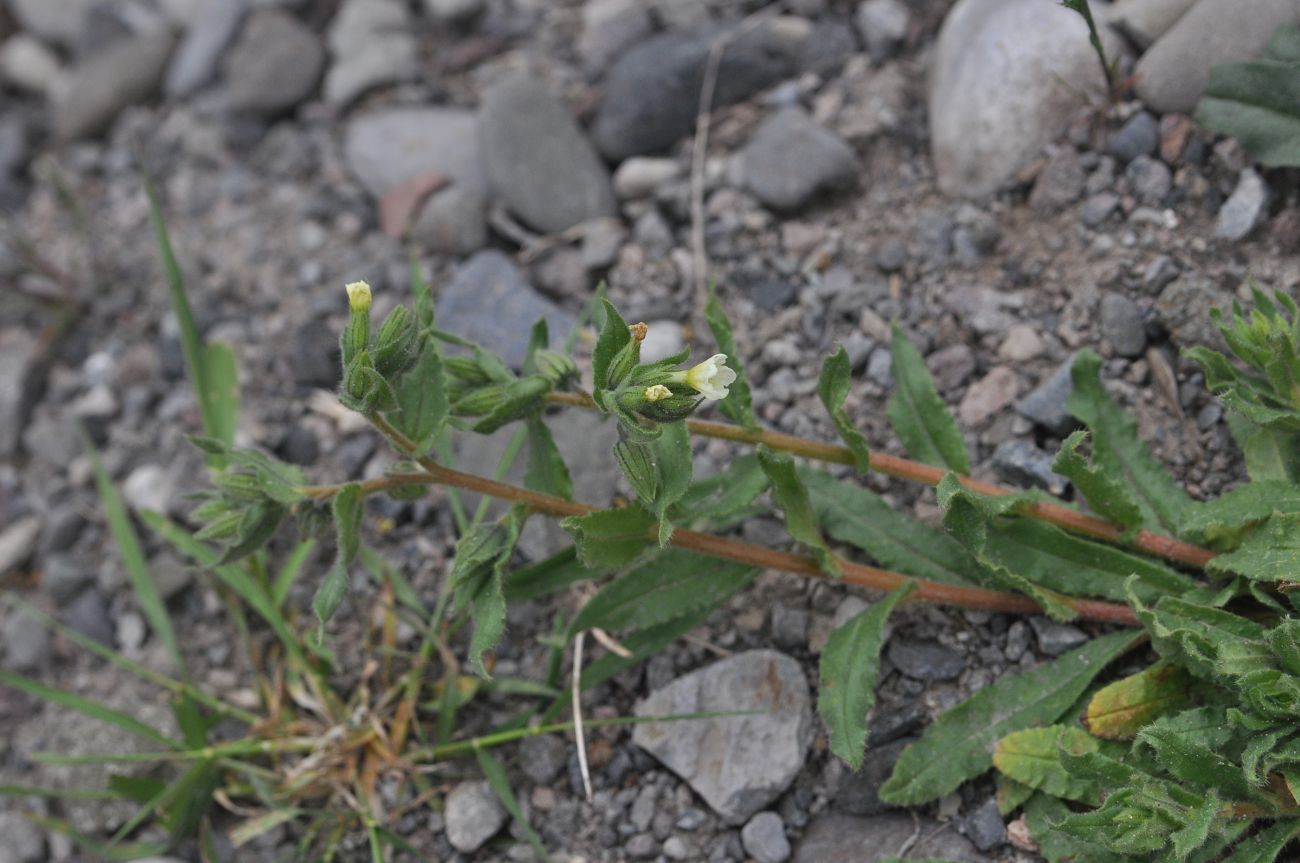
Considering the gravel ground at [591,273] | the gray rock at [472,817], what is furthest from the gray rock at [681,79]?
the gray rock at [472,817]

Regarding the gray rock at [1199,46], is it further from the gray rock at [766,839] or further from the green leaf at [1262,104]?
the gray rock at [766,839]

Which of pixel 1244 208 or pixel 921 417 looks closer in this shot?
pixel 921 417

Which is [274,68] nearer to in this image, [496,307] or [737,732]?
[496,307]

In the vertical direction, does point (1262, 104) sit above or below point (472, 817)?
above

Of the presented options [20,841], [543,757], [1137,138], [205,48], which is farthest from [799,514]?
[205,48]

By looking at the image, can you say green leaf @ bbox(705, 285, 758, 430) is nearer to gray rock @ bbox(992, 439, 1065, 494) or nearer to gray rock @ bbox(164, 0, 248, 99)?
gray rock @ bbox(992, 439, 1065, 494)

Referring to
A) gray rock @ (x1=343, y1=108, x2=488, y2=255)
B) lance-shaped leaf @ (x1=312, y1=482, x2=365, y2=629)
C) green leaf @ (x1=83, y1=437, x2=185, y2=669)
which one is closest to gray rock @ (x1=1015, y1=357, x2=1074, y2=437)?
lance-shaped leaf @ (x1=312, y1=482, x2=365, y2=629)
